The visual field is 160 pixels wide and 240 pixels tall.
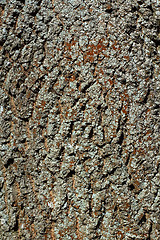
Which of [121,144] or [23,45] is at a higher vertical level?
[23,45]

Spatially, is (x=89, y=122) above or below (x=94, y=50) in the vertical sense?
below

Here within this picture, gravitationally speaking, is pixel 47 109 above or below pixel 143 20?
below

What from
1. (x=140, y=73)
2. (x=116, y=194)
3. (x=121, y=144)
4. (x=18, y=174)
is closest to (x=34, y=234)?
(x=18, y=174)

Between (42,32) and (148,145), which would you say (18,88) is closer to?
(42,32)

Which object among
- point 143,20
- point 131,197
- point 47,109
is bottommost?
point 131,197

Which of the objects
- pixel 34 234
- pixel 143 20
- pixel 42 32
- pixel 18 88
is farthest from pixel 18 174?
pixel 143 20

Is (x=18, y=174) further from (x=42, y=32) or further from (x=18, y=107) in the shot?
(x=42, y=32)
